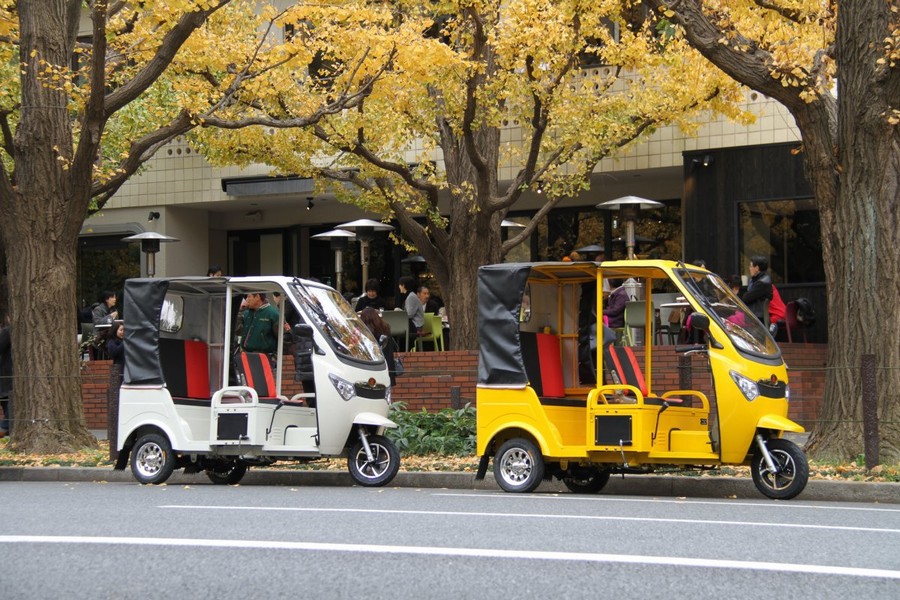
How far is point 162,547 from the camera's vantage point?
817 cm

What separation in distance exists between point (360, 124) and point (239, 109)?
1.87m

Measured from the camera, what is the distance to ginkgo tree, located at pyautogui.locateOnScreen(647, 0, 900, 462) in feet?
45.1

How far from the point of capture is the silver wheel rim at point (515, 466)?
12906 mm

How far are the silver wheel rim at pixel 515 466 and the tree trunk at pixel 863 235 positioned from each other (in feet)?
10.6

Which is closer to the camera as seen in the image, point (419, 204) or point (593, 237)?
point (419, 204)

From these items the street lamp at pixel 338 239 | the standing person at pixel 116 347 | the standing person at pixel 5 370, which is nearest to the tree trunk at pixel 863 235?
the standing person at pixel 5 370

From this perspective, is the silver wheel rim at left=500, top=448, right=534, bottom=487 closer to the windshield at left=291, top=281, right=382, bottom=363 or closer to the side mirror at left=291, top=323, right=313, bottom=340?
the windshield at left=291, top=281, right=382, bottom=363

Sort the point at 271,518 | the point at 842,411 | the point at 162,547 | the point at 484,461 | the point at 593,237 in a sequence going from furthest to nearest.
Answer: the point at 593,237 < the point at 842,411 < the point at 484,461 < the point at 271,518 < the point at 162,547

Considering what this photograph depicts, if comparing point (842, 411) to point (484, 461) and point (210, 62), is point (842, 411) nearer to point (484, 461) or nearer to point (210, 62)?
point (484, 461)

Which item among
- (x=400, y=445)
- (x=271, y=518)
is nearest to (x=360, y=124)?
(x=400, y=445)

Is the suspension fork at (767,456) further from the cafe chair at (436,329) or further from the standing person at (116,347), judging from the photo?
the standing person at (116,347)

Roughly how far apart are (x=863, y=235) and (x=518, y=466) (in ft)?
14.0

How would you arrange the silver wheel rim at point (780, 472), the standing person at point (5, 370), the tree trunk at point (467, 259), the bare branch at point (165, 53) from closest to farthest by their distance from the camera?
1. the silver wheel rim at point (780, 472)
2. the bare branch at point (165, 53)
3. the standing person at point (5, 370)
4. the tree trunk at point (467, 259)

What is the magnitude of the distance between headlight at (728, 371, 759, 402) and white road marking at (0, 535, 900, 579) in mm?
4506
